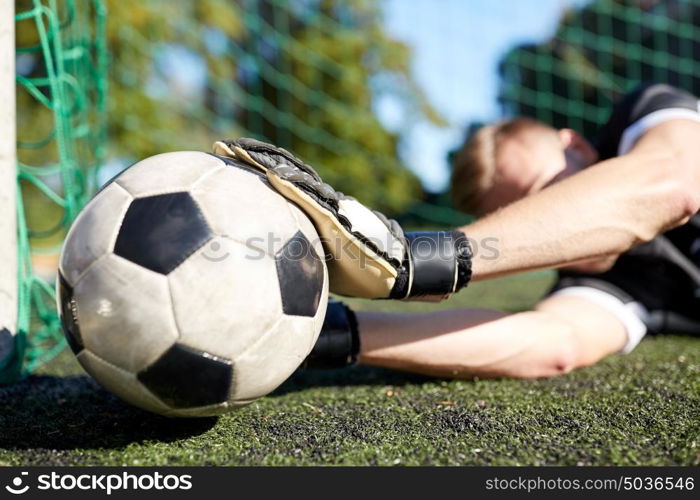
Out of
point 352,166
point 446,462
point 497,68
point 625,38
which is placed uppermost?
point 446,462

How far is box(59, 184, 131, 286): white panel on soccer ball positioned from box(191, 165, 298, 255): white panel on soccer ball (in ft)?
0.48

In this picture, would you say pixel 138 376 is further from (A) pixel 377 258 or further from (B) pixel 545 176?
(B) pixel 545 176

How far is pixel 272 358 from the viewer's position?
4.01 ft

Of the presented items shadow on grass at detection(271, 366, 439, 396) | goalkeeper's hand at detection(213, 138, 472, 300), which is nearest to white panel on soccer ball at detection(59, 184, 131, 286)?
goalkeeper's hand at detection(213, 138, 472, 300)

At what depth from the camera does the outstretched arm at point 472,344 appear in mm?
1813

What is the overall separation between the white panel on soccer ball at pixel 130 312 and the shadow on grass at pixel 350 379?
2.25 feet

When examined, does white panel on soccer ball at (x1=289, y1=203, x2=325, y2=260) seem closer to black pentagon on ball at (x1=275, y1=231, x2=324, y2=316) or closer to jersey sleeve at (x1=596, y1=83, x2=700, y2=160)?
black pentagon on ball at (x1=275, y1=231, x2=324, y2=316)

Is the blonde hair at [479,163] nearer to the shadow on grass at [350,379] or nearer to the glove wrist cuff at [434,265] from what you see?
the shadow on grass at [350,379]

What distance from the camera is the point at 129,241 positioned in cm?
116

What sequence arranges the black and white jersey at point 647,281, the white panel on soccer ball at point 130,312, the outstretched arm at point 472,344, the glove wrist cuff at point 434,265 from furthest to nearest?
the black and white jersey at point 647,281 < the outstretched arm at point 472,344 < the glove wrist cuff at point 434,265 < the white panel on soccer ball at point 130,312

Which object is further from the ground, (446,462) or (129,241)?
(129,241)

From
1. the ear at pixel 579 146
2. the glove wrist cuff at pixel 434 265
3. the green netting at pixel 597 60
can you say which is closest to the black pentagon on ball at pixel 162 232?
the glove wrist cuff at pixel 434 265

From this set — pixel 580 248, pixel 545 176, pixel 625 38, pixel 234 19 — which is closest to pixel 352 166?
pixel 234 19

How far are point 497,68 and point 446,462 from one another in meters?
12.9
